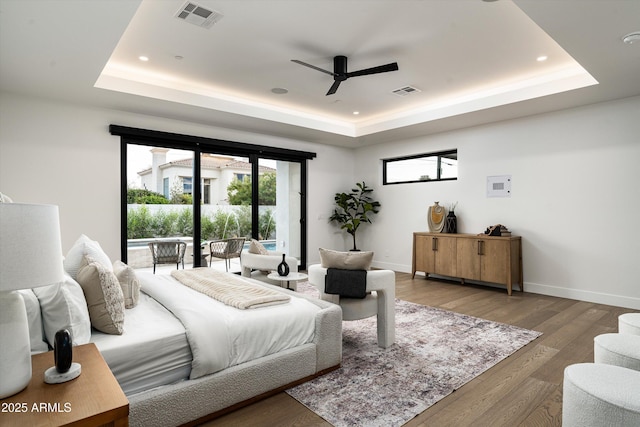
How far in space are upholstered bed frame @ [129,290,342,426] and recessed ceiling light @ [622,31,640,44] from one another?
3.25 m

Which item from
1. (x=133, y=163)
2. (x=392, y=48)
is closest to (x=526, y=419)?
(x=392, y=48)

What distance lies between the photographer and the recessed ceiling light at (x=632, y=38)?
2.90 metres

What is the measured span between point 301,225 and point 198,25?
4469 mm

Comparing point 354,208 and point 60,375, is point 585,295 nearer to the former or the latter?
point 354,208

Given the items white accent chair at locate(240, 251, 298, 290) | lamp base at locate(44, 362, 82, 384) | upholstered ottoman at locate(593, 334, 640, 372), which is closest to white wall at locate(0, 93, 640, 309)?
white accent chair at locate(240, 251, 298, 290)

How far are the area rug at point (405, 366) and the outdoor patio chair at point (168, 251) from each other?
3.16 meters

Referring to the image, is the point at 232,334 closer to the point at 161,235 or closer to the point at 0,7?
the point at 0,7

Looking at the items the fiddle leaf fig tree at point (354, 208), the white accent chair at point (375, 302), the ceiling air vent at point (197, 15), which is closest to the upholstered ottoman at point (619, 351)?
the white accent chair at point (375, 302)

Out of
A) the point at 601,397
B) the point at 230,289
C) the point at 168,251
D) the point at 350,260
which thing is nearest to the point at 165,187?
the point at 168,251

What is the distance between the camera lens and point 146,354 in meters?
1.90

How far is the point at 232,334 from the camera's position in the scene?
85.3 inches

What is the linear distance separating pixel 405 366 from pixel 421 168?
4.83 meters

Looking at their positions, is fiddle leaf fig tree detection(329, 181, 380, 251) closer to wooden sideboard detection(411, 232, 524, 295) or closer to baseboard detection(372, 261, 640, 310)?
wooden sideboard detection(411, 232, 524, 295)

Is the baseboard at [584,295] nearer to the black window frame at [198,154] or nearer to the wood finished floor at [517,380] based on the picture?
the wood finished floor at [517,380]
